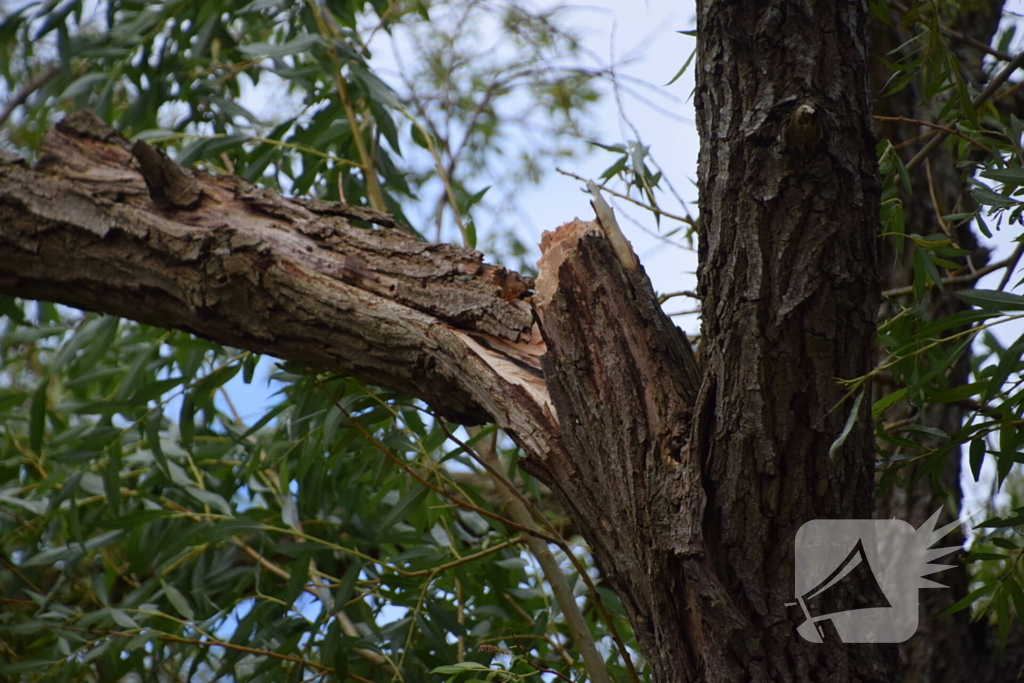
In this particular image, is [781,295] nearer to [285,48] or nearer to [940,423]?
[940,423]

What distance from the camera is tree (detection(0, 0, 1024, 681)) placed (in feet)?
2.36

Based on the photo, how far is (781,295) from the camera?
0.71 m

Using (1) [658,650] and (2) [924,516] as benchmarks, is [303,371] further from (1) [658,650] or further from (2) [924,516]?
(2) [924,516]

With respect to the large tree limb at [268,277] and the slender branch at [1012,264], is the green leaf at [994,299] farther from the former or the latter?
the large tree limb at [268,277]

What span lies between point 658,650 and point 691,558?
0.37 feet

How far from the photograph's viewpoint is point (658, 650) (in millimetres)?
774

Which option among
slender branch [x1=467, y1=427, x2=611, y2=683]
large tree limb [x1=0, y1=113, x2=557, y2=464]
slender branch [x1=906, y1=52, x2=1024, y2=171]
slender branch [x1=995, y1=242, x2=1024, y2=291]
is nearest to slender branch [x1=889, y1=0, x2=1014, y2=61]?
slender branch [x1=906, y1=52, x2=1024, y2=171]

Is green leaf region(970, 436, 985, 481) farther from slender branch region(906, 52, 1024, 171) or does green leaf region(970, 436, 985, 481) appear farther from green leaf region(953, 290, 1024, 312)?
slender branch region(906, 52, 1024, 171)

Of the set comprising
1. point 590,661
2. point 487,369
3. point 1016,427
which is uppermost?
point 487,369

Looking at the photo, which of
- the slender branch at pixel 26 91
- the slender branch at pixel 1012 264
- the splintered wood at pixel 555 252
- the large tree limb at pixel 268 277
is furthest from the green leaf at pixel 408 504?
the slender branch at pixel 26 91

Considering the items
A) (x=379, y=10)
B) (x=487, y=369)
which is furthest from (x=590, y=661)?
(x=379, y=10)

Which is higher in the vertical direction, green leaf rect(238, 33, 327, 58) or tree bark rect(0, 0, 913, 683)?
green leaf rect(238, 33, 327, 58)

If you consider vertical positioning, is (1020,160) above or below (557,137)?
below

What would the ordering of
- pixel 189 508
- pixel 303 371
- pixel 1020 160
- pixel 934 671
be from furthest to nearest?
1. pixel 189 508
2. pixel 934 671
3. pixel 303 371
4. pixel 1020 160
